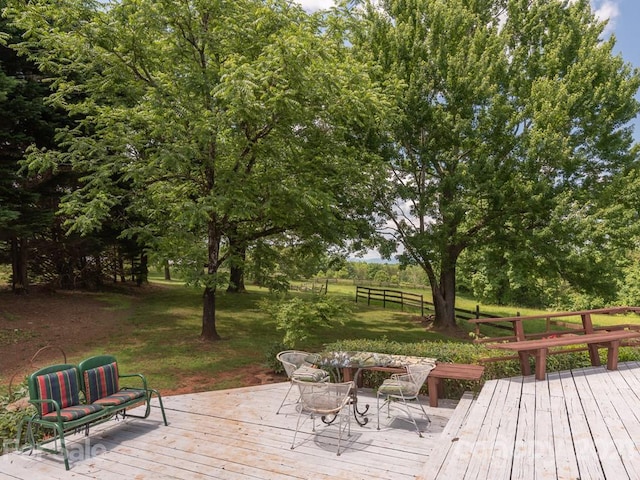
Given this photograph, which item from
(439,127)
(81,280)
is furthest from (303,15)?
(81,280)

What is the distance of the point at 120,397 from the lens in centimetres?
610

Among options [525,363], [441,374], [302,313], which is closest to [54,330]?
[302,313]

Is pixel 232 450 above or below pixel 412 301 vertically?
above

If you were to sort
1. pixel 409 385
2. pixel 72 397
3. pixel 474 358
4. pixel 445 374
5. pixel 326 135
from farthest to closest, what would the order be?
pixel 326 135, pixel 474 358, pixel 445 374, pixel 409 385, pixel 72 397

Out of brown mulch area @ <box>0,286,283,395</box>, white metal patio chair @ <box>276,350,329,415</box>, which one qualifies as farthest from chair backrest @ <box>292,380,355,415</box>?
brown mulch area @ <box>0,286,283,395</box>

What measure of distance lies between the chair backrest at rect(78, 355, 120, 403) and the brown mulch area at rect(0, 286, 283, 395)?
7.03 feet

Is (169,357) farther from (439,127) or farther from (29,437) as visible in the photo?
(439,127)

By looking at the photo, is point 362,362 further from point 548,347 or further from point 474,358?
point 548,347

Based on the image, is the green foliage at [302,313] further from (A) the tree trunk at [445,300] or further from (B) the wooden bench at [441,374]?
(A) the tree trunk at [445,300]

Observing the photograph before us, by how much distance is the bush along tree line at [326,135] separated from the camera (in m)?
11.1

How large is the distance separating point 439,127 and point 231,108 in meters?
9.48

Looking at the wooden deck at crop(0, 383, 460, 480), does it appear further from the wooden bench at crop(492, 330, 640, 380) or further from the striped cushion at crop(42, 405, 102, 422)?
the wooden bench at crop(492, 330, 640, 380)

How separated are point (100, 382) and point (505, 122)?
53.0 feet

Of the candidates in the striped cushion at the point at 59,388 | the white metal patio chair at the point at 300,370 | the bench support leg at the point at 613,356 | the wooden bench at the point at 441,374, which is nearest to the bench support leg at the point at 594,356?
the bench support leg at the point at 613,356
